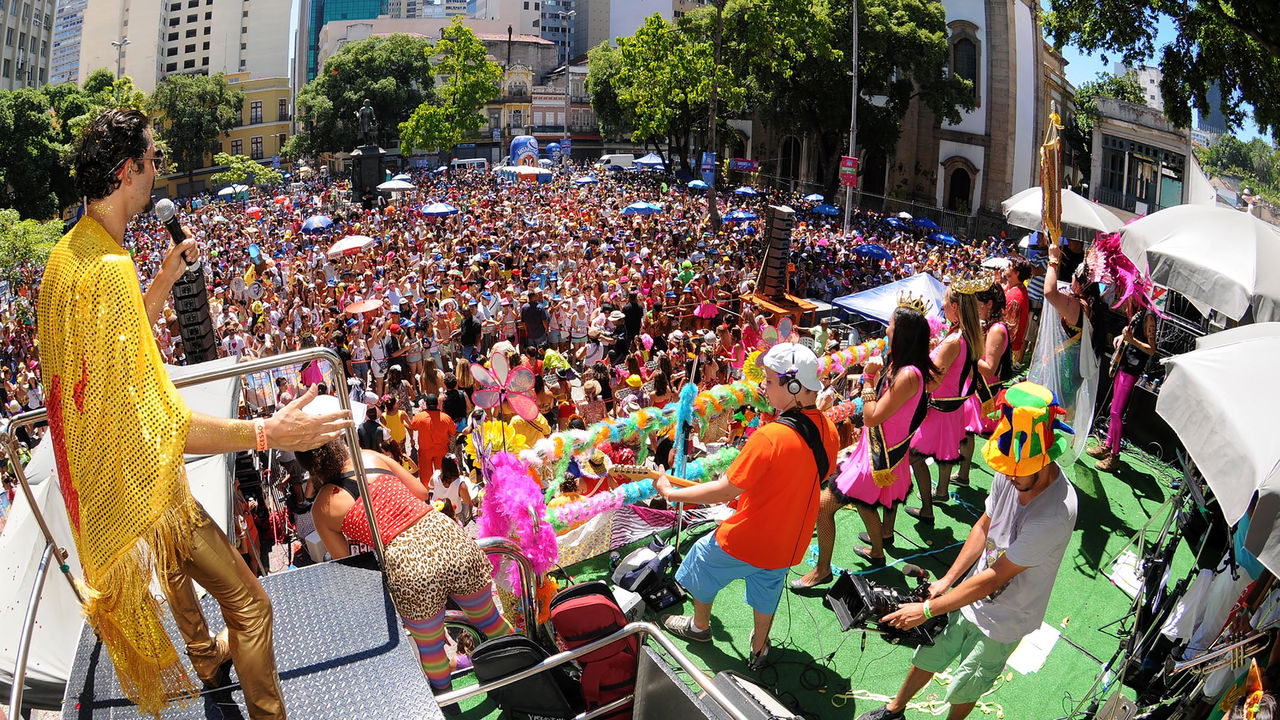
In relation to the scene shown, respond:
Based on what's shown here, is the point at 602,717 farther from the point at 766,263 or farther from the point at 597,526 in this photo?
the point at 766,263

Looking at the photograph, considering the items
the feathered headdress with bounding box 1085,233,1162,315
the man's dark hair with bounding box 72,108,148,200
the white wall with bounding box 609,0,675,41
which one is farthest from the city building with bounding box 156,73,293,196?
the man's dark hair with bounding box 72,108,148,200

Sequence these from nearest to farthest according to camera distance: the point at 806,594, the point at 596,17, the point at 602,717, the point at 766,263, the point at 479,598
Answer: the point at 602,717, the point at 479,598, the point at 806,594, the point at 766,263, the point at 596,17

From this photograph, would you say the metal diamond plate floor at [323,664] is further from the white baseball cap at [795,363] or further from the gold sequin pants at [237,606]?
the white baseball cap at [795,363]

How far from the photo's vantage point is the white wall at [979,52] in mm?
37438

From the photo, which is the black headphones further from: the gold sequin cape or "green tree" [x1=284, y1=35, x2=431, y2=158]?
"green tree" [x1=284, y1=35, x2=431, y2=158]

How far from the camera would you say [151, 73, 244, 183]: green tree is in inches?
2391

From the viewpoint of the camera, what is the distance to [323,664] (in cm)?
302

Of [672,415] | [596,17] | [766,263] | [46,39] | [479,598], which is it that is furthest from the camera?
[596,17]

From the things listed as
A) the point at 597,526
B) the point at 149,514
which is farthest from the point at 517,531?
the point at 149,514

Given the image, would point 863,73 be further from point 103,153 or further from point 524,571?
point 103,153

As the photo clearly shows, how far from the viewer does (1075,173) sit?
37.8m

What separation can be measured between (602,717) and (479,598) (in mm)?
765

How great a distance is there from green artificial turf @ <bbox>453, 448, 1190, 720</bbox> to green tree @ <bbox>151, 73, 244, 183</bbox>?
65240 millimetres

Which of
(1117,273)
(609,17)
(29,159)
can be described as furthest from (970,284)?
(609,17)
